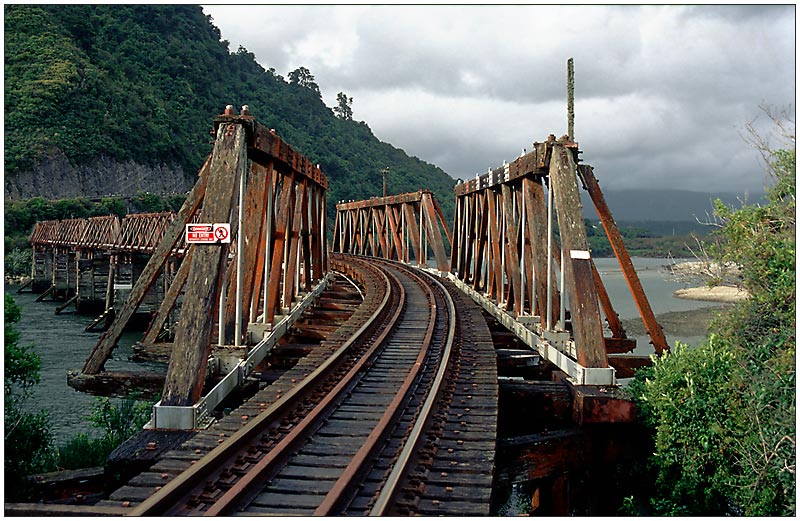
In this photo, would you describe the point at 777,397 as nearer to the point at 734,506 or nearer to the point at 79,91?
the point at 734,506

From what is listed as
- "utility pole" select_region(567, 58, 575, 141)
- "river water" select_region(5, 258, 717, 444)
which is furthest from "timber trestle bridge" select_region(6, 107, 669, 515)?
"river water" select_region(5, 258, 717, 444)

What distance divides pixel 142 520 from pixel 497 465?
387cm

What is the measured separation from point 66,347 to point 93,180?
56092 mm

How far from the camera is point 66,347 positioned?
92.8ft

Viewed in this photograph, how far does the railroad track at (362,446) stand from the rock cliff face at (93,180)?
228 ft

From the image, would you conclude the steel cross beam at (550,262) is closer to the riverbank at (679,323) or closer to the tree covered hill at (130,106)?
the riverbank at (679,323)

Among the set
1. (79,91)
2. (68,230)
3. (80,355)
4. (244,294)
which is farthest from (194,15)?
(244,294)

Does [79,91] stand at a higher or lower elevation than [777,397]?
higher

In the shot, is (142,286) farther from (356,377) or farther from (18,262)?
(18,262)

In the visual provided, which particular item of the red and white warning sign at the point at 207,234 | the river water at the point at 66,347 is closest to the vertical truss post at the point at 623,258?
A: the river water at the point at 66,347

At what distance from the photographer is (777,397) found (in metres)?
5.82

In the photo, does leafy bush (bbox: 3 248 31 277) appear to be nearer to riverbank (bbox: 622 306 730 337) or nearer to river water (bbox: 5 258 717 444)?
river water (bbox: 5 258 717 444)

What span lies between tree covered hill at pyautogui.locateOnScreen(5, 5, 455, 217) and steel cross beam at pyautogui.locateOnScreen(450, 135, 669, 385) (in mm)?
68266

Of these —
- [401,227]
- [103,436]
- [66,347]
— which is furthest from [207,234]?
[66,347]
